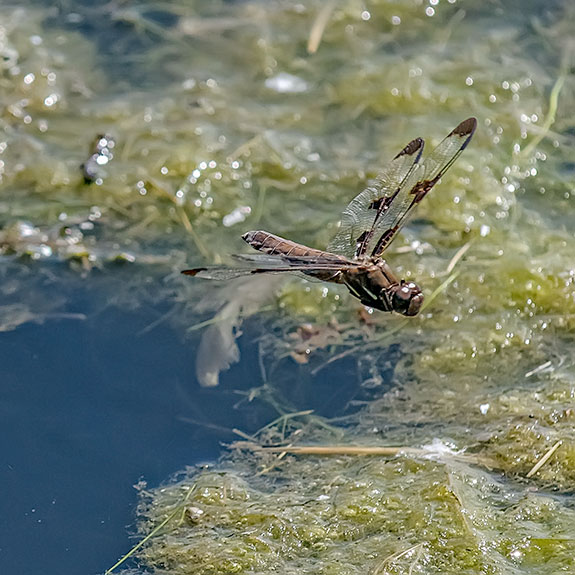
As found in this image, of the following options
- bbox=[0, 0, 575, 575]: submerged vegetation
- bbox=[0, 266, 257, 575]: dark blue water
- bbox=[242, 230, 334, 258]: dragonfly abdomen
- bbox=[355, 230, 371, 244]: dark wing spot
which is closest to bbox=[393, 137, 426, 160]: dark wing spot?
bbox=[355, 230, 371, 244]: dark wing spot

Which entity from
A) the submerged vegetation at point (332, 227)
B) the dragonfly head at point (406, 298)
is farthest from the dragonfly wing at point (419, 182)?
the submerged vegetation at point (332, 227)

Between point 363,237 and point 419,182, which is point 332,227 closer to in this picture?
point 363,237

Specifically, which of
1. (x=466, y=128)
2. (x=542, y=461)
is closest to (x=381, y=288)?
(x=466, y=128)

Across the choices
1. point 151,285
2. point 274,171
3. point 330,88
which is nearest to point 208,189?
point 274,171

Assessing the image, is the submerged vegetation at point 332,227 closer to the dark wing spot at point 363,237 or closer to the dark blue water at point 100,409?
the dark blue water at point 100,409

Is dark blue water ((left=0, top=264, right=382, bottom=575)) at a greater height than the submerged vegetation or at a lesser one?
lesser

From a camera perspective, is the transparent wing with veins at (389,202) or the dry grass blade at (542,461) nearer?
the dry grass blade at (542,461)

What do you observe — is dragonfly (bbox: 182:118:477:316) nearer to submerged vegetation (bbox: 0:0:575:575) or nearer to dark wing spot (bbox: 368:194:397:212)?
dark wing spot (bbox: 368:194:397:212)

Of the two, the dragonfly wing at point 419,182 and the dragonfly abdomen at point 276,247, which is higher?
the dragonfly wing at point 419,182
